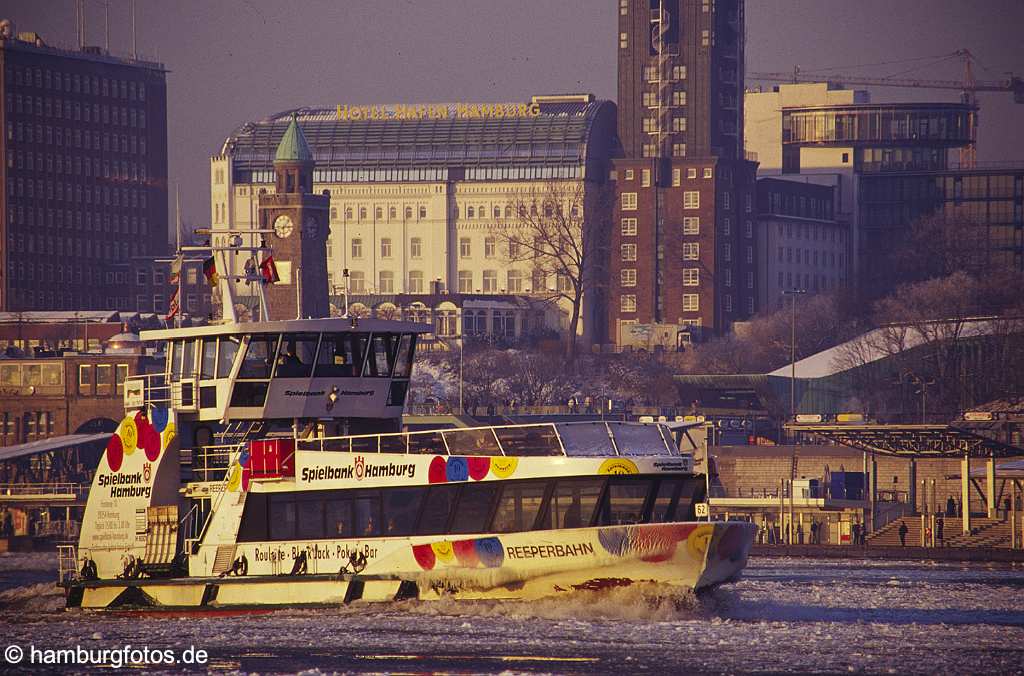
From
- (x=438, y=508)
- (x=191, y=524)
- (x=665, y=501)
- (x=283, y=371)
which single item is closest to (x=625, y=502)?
(x=665, y=501)

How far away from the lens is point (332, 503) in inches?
2859

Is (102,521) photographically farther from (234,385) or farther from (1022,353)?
(1022,353)

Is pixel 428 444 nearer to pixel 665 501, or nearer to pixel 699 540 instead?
pixel 665 501

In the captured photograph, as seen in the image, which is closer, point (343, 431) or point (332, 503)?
point (332, 503)

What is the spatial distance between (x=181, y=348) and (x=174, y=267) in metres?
5.38

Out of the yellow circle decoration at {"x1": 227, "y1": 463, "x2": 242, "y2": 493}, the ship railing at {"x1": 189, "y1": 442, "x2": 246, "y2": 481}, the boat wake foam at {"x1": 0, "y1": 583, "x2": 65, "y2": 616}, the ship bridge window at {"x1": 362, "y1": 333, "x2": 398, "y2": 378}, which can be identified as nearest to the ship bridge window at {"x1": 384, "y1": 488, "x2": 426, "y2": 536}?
the yellow circle decoration at {"x1": 227, "y1": 463, "x2": 242, "y2": 493}

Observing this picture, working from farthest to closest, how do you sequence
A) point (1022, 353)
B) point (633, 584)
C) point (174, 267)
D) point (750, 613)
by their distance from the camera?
point (1022, 353)
point (174, 267)
point (750, 613)
point (633, 584)

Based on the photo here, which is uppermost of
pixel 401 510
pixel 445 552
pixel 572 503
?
pixel 572 503

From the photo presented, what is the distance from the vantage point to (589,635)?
67.0 meters

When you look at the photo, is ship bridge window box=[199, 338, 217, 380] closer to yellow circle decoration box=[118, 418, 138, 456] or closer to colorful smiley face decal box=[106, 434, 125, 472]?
yellow circle decoration box=[118, 418, 138, 456]

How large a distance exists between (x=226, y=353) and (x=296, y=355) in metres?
2.26

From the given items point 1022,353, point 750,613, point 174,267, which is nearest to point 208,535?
point 174,267

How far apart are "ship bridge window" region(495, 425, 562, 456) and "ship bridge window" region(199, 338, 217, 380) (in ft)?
37.2

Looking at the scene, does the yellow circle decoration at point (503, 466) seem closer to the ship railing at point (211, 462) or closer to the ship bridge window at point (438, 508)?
the ship bridge window at point (438, 508)
